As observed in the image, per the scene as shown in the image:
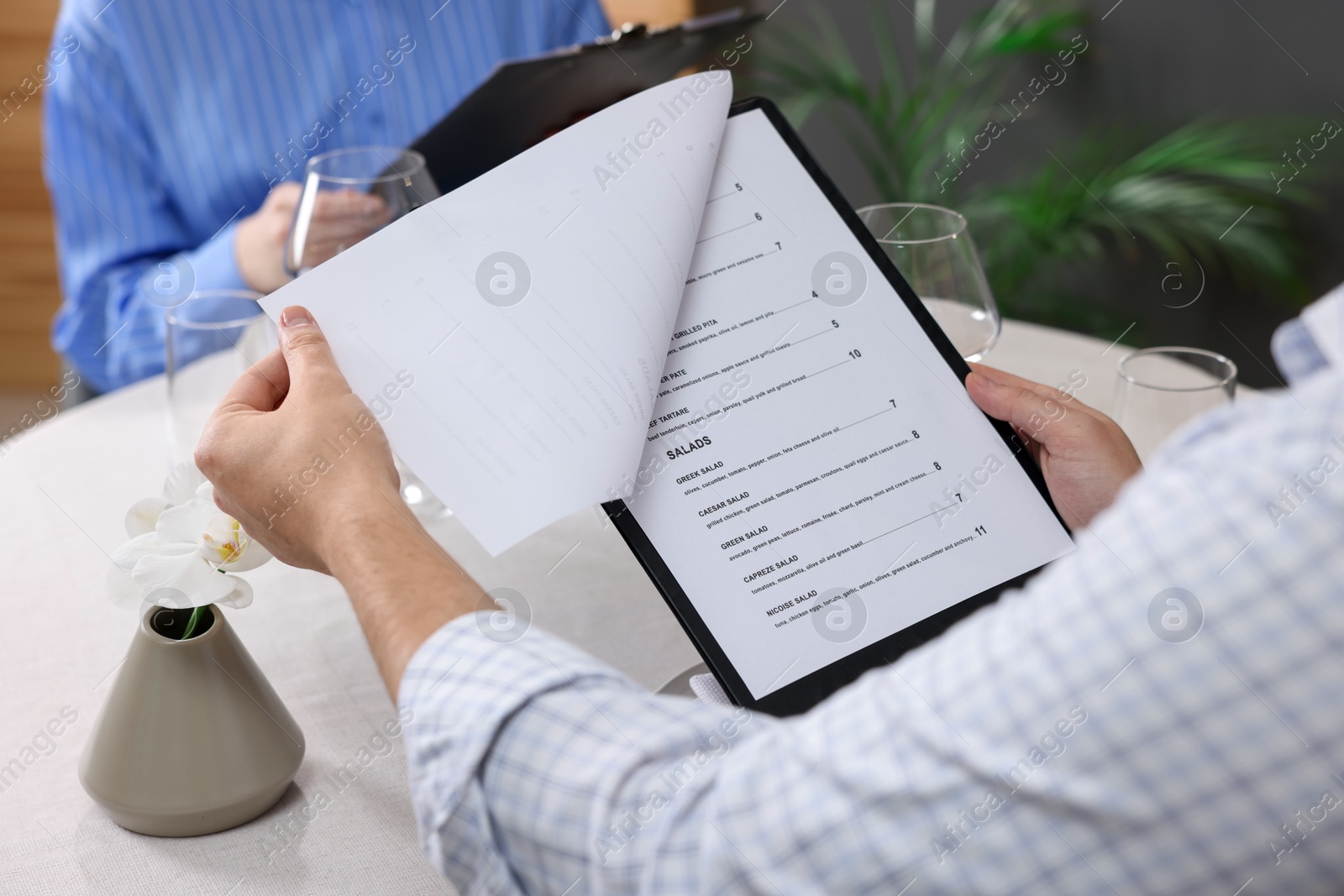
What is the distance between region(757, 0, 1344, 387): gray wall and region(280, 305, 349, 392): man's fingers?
6.86ft

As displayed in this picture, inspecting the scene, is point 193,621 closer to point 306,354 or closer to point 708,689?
point 306,354

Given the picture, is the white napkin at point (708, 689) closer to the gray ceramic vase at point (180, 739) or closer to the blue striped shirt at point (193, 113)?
the gray ceramic vase at point (180, 739)

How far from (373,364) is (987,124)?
2.13 m

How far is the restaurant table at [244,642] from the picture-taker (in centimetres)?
63

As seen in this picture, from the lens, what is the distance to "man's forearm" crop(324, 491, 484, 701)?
21.2 inches

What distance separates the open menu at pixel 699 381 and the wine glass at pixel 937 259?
9 cm

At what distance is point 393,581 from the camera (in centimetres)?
56

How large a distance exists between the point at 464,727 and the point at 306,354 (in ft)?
0.82

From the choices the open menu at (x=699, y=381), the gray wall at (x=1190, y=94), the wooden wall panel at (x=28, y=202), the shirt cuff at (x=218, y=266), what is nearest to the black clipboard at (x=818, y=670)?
the open menu at (x=699, y=381)

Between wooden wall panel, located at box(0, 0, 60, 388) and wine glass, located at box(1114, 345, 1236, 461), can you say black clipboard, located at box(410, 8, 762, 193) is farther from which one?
wooden wall panel, located at box(0, 0, 60, 388)

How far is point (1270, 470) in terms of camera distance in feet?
1.25

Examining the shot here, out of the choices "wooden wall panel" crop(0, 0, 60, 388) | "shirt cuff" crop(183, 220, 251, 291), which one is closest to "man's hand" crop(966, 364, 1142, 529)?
"shirt cuff" crop(183, 220, 251, 291)

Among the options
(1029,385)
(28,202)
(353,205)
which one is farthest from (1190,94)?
(28,202)

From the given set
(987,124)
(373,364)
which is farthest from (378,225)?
(987,124)
